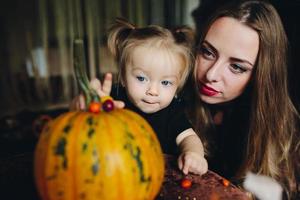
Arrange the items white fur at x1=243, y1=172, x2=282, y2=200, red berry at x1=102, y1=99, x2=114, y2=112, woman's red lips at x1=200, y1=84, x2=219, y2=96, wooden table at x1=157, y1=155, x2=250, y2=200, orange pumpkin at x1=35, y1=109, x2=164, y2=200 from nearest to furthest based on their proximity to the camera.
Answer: orange pumpkin at x1=35, y1=109, x2=164, y2=200 → red berry at x1=102, y1=99, x2=114, y2=112 → wooden table at x1=157, y1=155, x2=250, y2=200 → woman's red lips at x1=200, y1=84, x2=219, y2=96 → white fur at x1=243, y1=172, x2=282, y2=200

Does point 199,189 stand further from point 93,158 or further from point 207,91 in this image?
point 207,91

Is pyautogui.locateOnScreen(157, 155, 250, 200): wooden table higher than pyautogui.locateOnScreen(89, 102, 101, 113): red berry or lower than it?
lower

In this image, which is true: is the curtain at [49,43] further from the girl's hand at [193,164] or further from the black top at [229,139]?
the girl's hand at [193,164]

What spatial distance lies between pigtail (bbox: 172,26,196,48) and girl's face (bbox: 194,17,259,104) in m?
0.13

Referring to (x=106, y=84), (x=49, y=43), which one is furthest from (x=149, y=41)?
(x=49, y=43)

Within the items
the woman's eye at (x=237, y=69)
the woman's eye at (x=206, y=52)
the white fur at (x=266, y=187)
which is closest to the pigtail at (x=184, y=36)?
the woman's eye at (x=206, y=52)

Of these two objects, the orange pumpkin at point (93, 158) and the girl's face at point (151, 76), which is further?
the girl's face at point (151, 76)

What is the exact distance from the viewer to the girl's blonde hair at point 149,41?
124cm

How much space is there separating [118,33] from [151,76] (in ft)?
1.01

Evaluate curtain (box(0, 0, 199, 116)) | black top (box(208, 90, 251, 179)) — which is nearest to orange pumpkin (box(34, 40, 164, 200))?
black top (box(208, 90, 251, 179))

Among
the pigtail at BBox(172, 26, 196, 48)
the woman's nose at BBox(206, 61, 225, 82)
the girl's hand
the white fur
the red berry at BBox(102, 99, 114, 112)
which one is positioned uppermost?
the pigtail at BBox(172, 26, 196, 48)

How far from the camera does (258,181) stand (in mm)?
1844

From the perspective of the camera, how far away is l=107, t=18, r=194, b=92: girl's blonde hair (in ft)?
4.06

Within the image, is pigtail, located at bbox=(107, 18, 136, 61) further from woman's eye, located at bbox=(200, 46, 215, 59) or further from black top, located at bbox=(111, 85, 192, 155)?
woman's eye, located at bbox=(200, 46, 215, 59)
